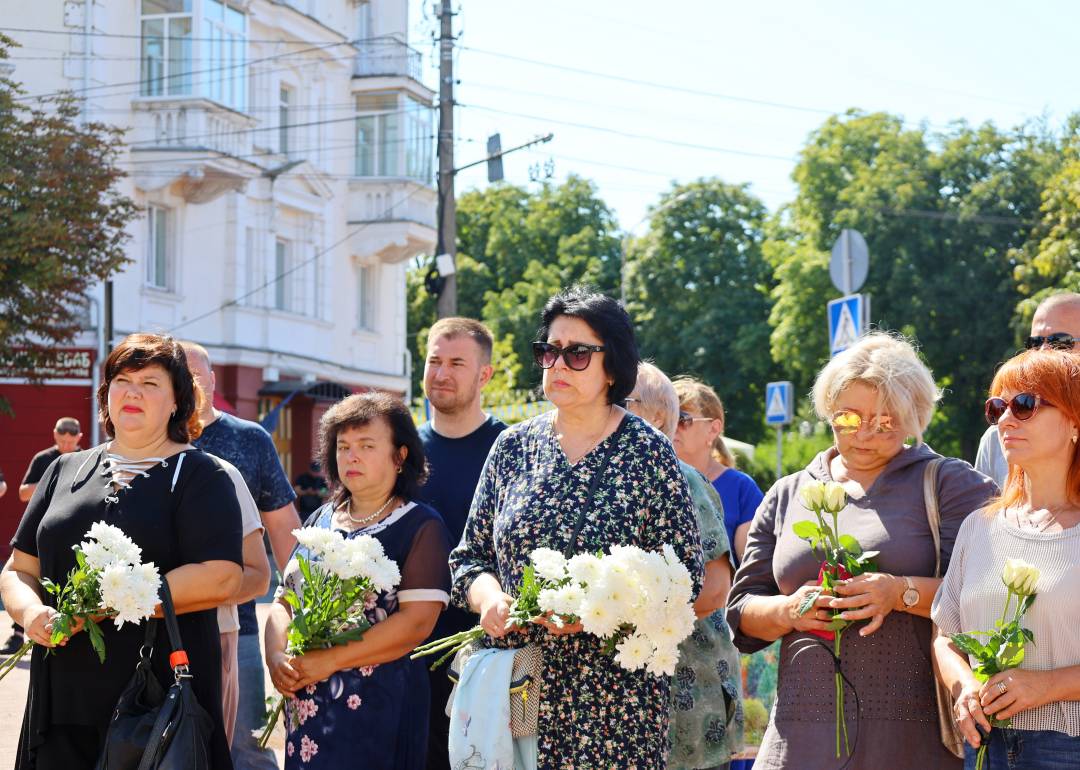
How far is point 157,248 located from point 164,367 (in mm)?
22639

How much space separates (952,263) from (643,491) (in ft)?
127

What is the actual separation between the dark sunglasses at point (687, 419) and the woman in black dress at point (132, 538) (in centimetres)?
251

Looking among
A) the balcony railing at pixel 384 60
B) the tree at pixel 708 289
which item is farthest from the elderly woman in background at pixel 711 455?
the tree at pixel 708 289

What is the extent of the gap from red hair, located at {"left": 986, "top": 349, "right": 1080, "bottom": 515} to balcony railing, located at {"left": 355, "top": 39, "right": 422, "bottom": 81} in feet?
98.3

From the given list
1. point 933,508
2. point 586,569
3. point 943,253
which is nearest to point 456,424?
point 586,569

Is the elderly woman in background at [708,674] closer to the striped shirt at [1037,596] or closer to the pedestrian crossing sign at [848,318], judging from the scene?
the striped shirt at [1037,596]

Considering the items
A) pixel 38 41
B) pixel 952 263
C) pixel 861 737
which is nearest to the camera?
pixel 861 737

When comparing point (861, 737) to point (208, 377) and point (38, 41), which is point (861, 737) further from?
point (38, 41)

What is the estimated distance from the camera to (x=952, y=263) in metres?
41.5

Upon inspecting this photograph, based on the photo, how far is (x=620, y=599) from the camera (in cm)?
422

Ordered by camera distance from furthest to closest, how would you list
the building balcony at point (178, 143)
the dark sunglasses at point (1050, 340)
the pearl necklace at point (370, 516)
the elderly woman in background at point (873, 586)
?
1. the building balcony at point (178, 143)
2. the dark sunglasses at point (1050, 340)
3. the pearl necklace at point (370, 516)
4. the elderly woman in background at point (873, 586)

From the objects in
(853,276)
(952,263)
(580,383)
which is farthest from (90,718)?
(952,263)

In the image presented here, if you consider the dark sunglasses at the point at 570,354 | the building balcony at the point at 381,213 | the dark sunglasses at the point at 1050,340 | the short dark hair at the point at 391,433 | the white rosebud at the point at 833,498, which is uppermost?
the building balcony at the point at 381,213

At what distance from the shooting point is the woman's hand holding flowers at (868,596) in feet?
14.1
